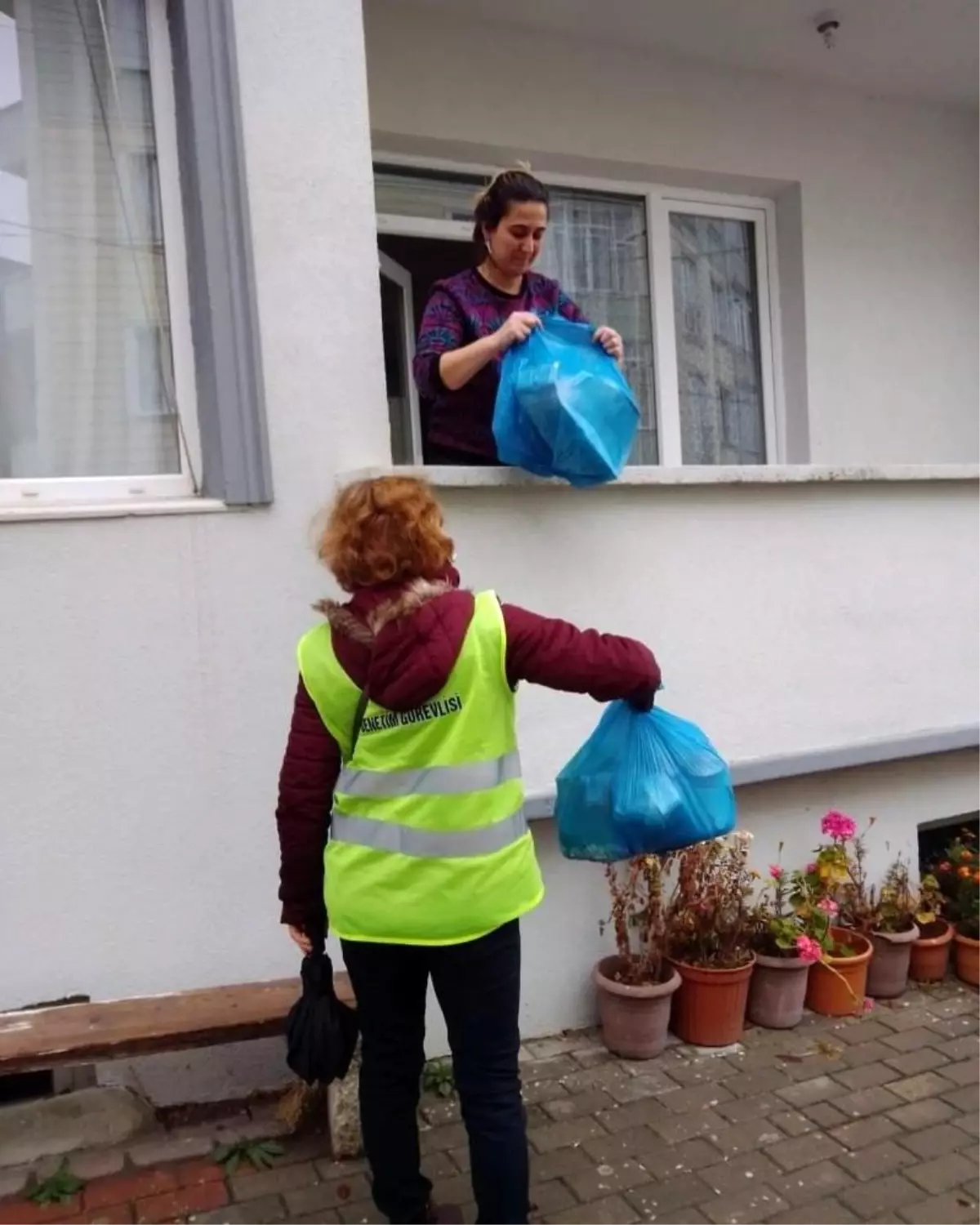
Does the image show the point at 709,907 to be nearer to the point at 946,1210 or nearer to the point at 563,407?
the point at 946,1210

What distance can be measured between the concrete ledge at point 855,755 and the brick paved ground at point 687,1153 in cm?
85

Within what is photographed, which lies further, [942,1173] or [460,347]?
[460,347]

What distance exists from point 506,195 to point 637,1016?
8.08 feet

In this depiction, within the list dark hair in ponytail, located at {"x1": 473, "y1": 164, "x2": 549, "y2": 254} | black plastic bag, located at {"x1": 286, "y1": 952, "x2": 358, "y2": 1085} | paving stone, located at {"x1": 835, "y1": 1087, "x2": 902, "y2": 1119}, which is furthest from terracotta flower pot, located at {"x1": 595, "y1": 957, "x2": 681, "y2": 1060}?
dark hair in ponytail, located at {"x1": 473, "y1": 164, "x2": 549, "y2": 254}

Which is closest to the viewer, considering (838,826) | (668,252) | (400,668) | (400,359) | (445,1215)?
(400,668)

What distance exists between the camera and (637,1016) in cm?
334

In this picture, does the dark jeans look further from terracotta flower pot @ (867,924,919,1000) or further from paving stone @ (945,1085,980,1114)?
terracotta flower pot @ (867,924,919,1000)

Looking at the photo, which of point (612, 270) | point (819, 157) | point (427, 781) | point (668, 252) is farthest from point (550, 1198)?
point (819, 157)

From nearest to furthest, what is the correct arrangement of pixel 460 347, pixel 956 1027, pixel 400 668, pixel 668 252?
pixel 400 668
pixel 460 347
pixel 956 1027
pixel 668 252

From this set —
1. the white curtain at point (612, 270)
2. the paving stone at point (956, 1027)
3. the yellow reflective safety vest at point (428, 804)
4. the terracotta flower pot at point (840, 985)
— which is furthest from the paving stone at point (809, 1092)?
the white curtain at point (612, 270)

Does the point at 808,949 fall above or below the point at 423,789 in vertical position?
below

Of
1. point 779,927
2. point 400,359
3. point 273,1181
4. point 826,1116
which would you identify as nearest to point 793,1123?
point 826,1116

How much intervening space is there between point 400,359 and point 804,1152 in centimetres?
369

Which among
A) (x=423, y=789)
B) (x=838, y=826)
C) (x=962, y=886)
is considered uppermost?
(x=423, y=789)
